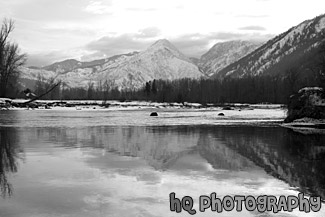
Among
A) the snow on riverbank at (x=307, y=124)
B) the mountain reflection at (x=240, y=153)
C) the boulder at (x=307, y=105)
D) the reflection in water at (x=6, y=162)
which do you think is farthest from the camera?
the boulder at (x=307, y=105)

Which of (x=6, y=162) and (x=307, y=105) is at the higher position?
(x=307, y=105)

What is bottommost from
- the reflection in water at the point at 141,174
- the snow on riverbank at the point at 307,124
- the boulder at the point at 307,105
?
the reflection in water at the point at 141,174

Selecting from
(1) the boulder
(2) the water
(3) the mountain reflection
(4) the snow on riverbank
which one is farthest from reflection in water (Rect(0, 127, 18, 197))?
(1) the boulder

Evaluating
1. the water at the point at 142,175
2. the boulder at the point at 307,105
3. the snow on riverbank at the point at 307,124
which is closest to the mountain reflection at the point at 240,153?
the water at the point at 142,175

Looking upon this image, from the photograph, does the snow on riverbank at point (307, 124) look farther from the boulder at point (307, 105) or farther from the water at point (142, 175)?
the water at point (142, 175)

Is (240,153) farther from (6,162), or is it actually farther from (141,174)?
(6,162)

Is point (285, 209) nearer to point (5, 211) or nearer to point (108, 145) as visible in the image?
point (5, 211)

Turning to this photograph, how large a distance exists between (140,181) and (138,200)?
2049 millimetres

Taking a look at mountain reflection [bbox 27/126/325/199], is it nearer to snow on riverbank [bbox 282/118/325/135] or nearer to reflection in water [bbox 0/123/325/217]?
reflection in water [bbox 0/123/325/217]

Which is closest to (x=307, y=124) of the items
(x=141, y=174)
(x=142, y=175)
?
(x=141, y=174)

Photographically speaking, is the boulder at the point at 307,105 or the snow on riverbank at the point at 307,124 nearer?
the snow on riverbank at the point at 307,124

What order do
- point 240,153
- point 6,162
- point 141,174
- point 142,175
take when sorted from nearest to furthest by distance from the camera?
point 142,175, point 141,174, point 6,162, point 240,153

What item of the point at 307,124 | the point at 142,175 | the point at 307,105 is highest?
the point at 307,105

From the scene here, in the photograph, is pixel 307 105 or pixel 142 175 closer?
pixel 142 175
